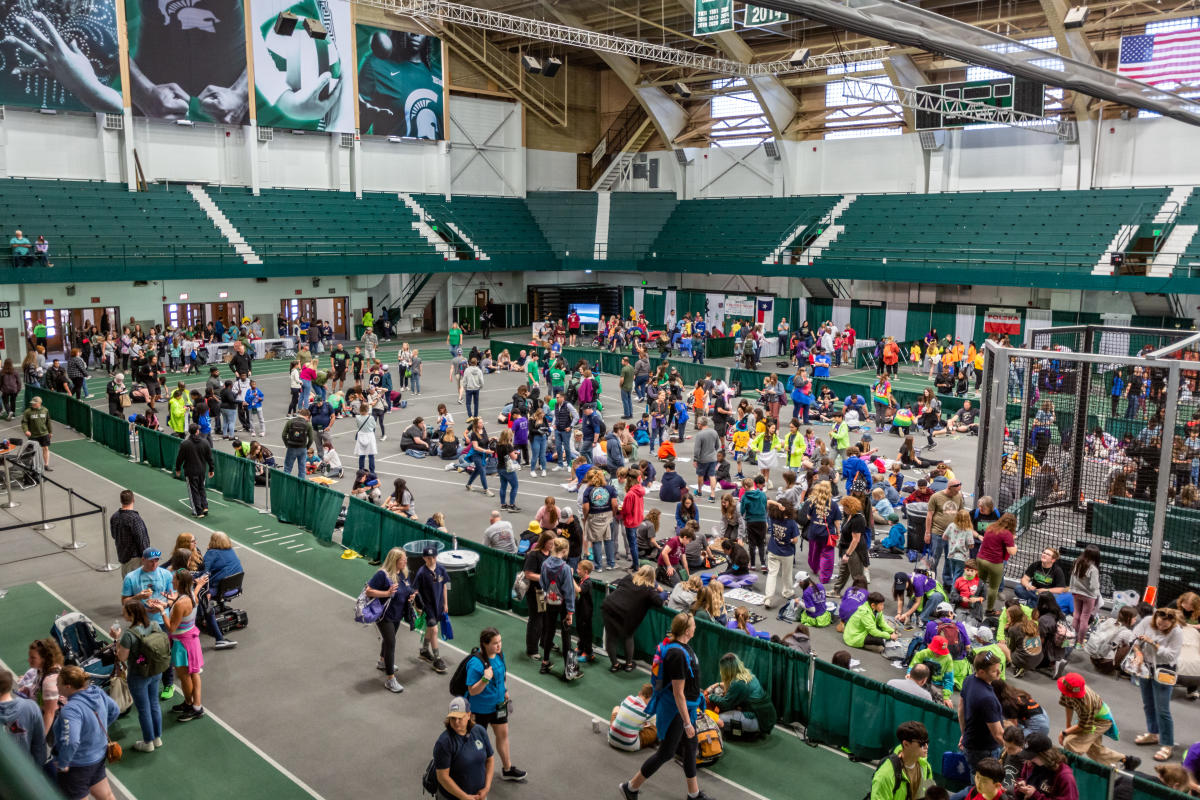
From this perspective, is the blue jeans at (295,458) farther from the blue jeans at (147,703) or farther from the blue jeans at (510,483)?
the blue jeans at (147,703)

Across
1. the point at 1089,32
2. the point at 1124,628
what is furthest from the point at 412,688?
the point at 1089,32

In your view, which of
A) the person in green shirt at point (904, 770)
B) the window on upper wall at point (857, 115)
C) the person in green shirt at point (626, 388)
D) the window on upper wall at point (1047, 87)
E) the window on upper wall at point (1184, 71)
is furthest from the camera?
the window on upper wall at point (857, 115)

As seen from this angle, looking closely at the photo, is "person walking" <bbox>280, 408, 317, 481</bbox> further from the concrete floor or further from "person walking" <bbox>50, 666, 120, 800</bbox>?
"person walking" <bbox>50, 666, 120, 800</bbox>

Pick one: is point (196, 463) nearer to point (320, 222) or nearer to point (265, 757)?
point (265, 757)

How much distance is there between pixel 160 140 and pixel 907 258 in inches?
1215

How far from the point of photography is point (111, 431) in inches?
862

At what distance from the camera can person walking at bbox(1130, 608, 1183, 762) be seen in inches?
373

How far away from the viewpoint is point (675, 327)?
1663 inches

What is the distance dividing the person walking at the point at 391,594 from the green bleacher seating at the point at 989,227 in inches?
1244

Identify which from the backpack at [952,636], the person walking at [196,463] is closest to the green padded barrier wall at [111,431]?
the person walking at [196,463]

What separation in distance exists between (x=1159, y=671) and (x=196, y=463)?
45.9ft

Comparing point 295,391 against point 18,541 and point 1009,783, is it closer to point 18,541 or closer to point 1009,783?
point 18,541

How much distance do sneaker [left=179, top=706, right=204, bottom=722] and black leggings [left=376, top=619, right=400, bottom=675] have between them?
75.1 inches

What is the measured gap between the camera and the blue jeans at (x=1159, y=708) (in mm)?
9492
